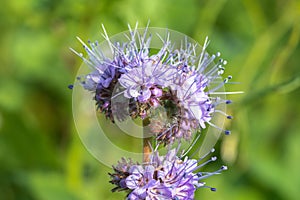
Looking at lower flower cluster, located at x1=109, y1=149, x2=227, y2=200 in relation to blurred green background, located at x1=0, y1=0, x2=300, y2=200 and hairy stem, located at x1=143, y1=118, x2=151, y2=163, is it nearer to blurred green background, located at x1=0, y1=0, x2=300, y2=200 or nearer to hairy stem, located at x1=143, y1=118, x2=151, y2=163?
hairy stem, located at x1=143, y1=118, x2=151, y2=163

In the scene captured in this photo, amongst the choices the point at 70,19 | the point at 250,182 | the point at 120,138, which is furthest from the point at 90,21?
the point at 250,182

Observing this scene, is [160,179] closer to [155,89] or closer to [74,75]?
[155,89]

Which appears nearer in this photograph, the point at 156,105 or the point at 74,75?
the point at 156,105

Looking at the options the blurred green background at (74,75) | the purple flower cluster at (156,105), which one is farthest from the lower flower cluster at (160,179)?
the blurred green background at (74,75)

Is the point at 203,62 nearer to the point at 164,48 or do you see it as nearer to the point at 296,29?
the point at 164,48

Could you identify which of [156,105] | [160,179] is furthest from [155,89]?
[160,179]

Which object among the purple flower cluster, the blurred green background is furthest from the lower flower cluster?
the blurred green background
